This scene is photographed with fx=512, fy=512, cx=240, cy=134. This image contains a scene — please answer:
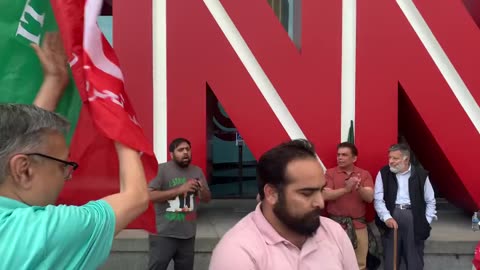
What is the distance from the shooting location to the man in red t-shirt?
480 cm

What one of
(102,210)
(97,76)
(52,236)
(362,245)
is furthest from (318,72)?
(52,236)

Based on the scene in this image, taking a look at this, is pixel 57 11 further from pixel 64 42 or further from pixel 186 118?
pixel 186 118

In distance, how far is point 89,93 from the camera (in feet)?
5.98

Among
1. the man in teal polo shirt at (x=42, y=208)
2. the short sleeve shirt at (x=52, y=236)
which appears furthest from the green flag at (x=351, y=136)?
the short sleeve shirt at (x=52, y=236)

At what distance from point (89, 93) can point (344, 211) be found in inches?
138

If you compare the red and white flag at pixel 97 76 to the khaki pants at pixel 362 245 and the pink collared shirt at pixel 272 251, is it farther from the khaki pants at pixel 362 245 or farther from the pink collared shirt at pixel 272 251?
the khaki pants at pixel 362 245

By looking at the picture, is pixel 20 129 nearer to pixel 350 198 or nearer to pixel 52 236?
pixel 52 236

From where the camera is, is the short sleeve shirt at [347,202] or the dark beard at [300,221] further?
the short sleeve shirt at [347,202]

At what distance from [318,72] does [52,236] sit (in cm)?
462

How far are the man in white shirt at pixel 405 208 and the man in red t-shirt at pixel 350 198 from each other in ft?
0.58

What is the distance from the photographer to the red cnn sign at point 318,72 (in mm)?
5449

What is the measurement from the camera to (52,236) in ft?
3.86

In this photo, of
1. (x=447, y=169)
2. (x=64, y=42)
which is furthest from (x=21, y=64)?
(x=447, y=169)

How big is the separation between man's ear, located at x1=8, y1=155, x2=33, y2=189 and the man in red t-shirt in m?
3.76
